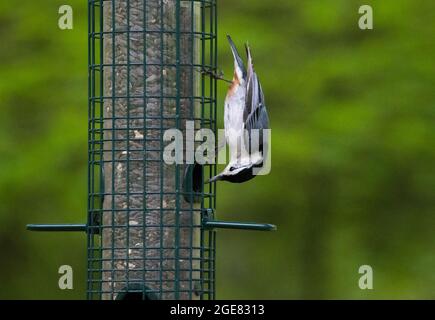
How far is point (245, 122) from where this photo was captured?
36.6ft

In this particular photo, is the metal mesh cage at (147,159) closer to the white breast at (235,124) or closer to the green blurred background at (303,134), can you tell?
the white breast at (235,124)

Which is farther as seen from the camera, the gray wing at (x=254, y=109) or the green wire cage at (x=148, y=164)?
the gray wing at (x=254, y=109)

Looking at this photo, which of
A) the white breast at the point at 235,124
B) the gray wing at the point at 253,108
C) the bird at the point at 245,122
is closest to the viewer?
the bird at the point at 245,122

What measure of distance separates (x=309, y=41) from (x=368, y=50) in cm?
84

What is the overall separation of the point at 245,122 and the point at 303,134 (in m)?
4.39

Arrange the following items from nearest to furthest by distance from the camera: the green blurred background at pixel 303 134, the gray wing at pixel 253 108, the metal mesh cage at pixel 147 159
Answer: the metal mesh cage at pixel 147 159
the gray wing at pixel 253 108
the green blurred background at pixel 303 134

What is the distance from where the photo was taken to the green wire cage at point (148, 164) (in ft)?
32.8

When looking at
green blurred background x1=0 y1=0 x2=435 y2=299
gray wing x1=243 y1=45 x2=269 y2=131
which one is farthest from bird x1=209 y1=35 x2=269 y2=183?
green blurred background x1=0 y1=0 x2=435 y2=299

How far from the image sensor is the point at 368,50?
1567cm

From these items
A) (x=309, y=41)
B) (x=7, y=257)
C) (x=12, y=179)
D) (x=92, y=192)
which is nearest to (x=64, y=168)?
(x=12, y=179)

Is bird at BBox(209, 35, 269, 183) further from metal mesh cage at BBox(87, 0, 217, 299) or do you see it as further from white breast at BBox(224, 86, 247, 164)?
metal mesh cage at BBox(87, 0, 217, 299)

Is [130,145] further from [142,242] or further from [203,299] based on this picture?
[203,299]

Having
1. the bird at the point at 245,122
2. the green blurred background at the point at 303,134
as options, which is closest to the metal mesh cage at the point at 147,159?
the bird at the point at 245,122

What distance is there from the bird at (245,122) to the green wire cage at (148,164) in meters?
0.60
